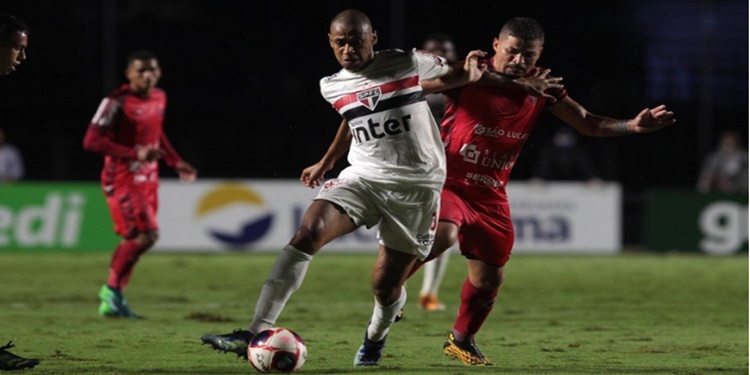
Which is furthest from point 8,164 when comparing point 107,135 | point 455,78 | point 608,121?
point 455,78

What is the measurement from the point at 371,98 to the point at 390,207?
603 mm

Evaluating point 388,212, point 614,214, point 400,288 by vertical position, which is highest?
point 388,212

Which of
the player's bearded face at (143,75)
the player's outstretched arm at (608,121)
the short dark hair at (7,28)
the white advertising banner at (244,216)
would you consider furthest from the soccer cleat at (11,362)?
the white advertising banner at (244,216)

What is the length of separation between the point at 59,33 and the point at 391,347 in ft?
62.0

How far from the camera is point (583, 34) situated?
1056 inches

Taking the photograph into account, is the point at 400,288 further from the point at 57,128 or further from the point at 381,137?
the point at 57,128

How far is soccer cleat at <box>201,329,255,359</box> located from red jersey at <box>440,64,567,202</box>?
6.24 ft

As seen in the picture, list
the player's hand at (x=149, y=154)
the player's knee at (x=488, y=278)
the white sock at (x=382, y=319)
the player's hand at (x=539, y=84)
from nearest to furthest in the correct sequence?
the white sock at (x=382, y=319), the player's hand at (x=539, y=84), the player's knee at (x=488, y=278), the player's hand at (x=149, y=154)

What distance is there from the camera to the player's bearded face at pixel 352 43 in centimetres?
698

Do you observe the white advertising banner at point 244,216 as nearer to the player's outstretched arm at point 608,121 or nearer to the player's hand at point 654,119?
the player's outstretched arm at point 608,121

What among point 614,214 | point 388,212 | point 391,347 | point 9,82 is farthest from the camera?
point 9,82

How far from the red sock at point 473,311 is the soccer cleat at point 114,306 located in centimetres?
377

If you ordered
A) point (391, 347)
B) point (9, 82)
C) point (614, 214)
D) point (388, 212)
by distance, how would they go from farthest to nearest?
point (9, 82) → point (614, 214) → point (391, 347) → point (388, 212)

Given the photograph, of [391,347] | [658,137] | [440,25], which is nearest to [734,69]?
[658,137]
